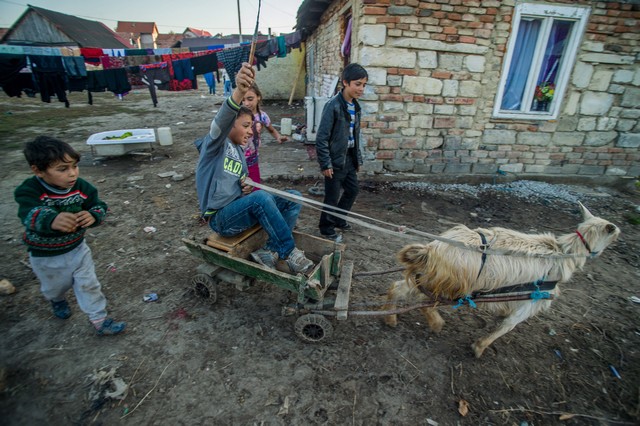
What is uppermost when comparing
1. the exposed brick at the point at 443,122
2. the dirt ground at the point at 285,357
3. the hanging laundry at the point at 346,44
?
the hanging laundry at the point at 346,44

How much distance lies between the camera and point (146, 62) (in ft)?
29.8

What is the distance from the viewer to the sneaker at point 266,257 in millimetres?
3069

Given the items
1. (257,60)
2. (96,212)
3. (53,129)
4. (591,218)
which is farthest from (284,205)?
(53,129)

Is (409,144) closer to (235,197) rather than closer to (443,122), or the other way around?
(443,122)

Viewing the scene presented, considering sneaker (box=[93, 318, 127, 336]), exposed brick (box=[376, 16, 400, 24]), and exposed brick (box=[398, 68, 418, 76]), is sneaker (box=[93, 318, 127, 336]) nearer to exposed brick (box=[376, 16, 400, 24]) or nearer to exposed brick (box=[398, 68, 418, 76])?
exposed brick (box=[398, 68, 418, 76])

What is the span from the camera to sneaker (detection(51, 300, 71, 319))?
2.84m

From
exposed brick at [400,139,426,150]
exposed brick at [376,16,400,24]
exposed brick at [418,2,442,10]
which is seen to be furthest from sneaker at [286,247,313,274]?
exposed brick at [418,2,442,10]

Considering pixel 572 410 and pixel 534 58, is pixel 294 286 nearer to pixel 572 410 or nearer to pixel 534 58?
pixel 572 410

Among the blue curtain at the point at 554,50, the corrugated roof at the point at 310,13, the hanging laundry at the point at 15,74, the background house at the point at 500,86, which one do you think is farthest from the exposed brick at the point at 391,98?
the hanging laundry at the point at 15,74

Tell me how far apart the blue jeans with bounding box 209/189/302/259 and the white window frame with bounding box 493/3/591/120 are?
5.89 meters

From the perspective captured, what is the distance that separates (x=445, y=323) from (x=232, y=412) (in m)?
2.22

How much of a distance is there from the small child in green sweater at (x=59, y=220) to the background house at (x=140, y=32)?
229ft

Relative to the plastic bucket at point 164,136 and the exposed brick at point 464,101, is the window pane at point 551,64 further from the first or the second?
the plastic bucket at point 164,136

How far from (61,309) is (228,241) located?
68.7 inches
